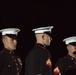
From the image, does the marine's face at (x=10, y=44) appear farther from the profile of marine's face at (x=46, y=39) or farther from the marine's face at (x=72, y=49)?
the marine's face at (x=72, y=49)

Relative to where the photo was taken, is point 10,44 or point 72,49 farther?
point 72,49

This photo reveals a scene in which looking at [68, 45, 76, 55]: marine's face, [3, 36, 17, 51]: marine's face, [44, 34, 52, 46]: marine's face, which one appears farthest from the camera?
[68, 45, 76, 55]: marine's face

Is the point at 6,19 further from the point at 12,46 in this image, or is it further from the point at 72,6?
the point at 72,6

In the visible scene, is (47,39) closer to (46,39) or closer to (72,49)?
(46,39)

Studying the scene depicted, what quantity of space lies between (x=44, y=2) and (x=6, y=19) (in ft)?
2.16

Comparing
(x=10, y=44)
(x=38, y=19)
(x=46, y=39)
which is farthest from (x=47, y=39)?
(x=38, y=19)

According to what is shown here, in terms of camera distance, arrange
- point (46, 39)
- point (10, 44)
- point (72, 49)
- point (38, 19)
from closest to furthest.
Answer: point (10, 44) → point (46, 39) → point (72, 49) → point (38, 19)

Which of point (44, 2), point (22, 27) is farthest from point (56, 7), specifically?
point (22, 27)

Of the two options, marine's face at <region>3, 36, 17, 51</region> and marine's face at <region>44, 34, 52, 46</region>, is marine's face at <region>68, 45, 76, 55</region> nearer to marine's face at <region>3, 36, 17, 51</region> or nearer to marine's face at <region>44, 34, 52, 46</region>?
marine's face at <region>44, 34, 52, 46</region>

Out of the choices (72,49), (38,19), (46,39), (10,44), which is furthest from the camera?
(38,19)

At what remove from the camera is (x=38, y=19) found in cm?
417

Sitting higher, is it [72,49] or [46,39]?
[46,39]

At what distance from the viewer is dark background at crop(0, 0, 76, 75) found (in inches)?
153

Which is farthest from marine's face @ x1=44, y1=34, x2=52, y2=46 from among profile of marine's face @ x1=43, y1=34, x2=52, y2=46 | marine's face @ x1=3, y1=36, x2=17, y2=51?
marine's face @ x1=3, y1=36, x2=17, y2=51
